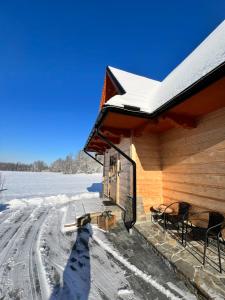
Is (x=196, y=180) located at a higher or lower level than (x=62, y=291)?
higher

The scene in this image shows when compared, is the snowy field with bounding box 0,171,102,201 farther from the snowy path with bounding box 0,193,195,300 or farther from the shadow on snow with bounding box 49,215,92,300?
the shadow on snow with bounding box 49,215,92,300

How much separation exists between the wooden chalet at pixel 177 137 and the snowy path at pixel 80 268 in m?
1.17

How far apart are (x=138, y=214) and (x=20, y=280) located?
292cm

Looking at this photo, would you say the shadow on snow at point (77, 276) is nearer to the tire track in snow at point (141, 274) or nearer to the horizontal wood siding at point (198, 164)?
the tire track in snow at point (141, 274)

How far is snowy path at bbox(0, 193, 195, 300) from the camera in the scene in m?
2.36

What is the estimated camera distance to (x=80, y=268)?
2992mm

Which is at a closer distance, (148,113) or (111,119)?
(148,113)

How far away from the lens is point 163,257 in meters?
2.95

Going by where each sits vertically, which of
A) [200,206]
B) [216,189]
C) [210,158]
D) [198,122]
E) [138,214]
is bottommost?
[138,214]

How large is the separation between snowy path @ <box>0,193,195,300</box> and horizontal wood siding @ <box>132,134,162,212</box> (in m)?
1.22

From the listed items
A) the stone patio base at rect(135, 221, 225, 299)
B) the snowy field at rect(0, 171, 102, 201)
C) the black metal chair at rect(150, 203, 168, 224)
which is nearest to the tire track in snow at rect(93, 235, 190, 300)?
the stone patio base at rect(135, 221, 225, 299)

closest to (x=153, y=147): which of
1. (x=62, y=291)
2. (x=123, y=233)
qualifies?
(x=123, y=233)

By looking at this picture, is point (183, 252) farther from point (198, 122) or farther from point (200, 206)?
point (198, 122)

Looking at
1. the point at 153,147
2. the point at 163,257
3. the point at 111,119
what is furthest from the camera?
the point at 153,147
